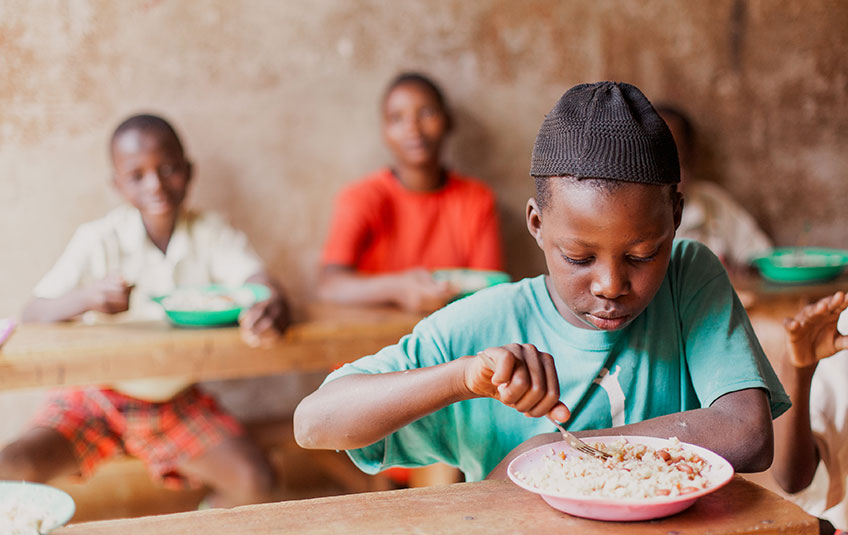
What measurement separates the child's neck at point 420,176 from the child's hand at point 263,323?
3.67 feet

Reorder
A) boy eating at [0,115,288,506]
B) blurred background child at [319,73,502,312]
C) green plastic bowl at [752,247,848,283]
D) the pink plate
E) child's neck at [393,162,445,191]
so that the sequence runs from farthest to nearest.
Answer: child's neck at [393,162,445,191] < blurred background child at [319,73,502,312] < green plastic bowl at [752,247,848,283] < boy eating at [0,115,288,506] < the pink plate

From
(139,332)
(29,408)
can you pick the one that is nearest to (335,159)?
(139,332)

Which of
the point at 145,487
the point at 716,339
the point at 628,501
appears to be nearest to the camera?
the point at 628,501

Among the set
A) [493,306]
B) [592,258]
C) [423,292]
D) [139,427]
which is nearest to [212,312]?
[139,427]

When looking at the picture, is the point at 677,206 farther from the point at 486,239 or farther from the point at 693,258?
the point at 486,239

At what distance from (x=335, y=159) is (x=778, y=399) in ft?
8.36

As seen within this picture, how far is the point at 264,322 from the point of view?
259 cm

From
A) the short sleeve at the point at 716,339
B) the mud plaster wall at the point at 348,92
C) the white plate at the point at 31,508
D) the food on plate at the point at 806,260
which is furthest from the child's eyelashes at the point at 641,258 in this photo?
the mud plaster wall at the point at 348,92

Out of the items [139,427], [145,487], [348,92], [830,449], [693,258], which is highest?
[348,92]

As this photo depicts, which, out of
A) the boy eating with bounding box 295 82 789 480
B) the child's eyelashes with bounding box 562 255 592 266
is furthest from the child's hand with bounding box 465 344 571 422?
the child's eyelashes with bounding box 562 255 592 266

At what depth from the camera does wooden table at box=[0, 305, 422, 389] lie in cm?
246

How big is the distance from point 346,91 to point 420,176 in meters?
0.50

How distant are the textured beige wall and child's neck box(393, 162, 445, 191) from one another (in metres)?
0.22

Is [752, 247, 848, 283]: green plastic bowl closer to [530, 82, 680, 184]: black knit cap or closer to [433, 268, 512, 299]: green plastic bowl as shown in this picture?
[433, 268, 512, 299]: green plastic bowl
